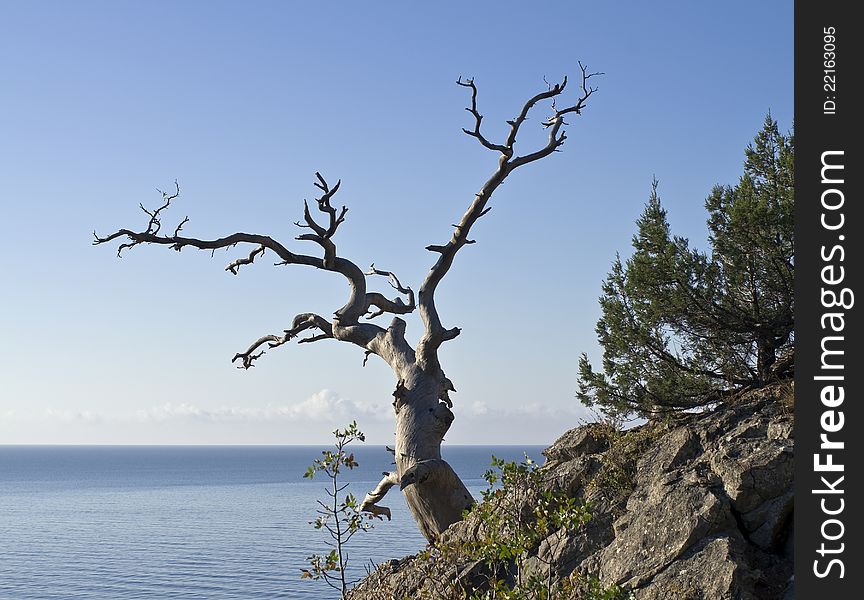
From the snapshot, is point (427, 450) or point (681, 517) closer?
point (681, 517)

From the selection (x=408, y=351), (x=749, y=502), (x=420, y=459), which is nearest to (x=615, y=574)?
(x=749, y=502)

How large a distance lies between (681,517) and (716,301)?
4.57m

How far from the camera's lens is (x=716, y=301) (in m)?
14.9

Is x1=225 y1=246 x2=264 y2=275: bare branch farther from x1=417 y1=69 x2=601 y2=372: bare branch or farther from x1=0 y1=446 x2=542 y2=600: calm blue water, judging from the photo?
x1=0 y1=446 x2=542 y2=600: calm blue water

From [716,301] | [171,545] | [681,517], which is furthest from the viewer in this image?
[171,545]

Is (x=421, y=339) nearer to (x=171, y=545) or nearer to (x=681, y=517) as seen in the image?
(x=681, y=517)

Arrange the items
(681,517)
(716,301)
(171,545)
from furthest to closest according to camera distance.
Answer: (171,545) < (716,301) < (681,517)

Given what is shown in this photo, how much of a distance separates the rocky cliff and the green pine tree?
0.76 meters

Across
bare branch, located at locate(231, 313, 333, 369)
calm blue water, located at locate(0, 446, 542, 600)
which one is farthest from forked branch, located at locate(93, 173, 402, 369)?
calm blue water, located at locate(0, 446, 542, 600)

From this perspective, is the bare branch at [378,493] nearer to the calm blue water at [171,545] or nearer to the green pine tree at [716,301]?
the green pine tree at [716,301]

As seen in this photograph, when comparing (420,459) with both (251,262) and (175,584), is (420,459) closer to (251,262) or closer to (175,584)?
(251,262)

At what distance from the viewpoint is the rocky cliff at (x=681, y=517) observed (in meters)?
10.8

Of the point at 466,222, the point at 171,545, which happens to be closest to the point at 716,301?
the point at 466,222

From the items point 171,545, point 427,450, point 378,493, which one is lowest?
point 171,545
